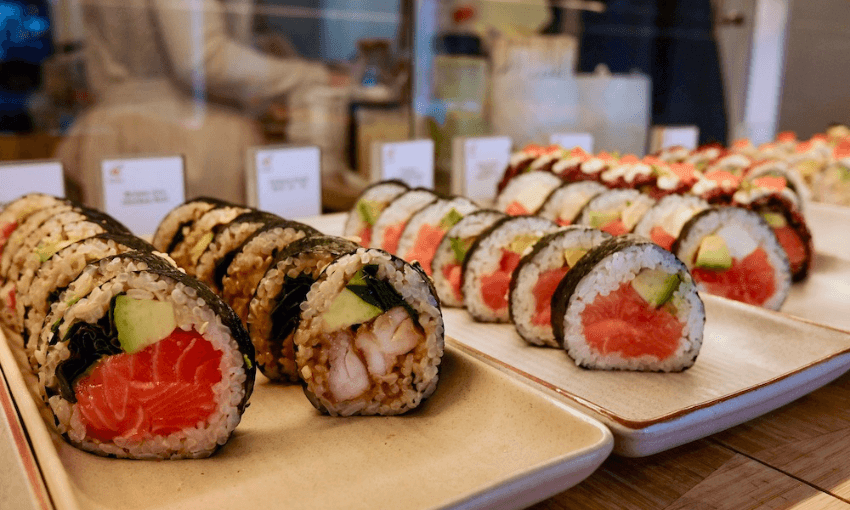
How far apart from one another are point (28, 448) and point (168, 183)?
201cm

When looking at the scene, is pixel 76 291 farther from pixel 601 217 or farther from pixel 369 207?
pixel 601 217

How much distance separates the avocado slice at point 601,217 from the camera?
9.65 feet

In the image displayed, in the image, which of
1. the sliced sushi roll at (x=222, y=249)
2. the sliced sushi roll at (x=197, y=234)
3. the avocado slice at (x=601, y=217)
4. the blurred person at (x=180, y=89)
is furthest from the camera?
the blurred person at (x=180, y=89)

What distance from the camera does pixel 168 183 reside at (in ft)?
10.4

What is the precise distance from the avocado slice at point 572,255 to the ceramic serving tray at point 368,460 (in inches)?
21.5

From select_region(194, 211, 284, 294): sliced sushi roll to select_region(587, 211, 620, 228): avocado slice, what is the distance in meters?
1.43

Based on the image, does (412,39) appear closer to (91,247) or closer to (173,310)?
(91,247)

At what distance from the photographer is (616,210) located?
9.95 feet

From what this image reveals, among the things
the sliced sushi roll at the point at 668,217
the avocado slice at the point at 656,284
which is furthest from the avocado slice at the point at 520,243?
the sliced sushi roll at the point at 668,217

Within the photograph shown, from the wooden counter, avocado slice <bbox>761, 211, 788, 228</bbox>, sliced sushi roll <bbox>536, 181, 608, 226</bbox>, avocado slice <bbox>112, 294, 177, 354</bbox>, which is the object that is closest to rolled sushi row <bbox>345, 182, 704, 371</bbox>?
the wooden counter

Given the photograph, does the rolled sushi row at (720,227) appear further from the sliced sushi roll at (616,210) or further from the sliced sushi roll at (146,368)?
the sliced sushi roll at (146,368)

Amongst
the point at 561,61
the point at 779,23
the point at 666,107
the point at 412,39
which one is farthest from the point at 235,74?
the point at 779,23

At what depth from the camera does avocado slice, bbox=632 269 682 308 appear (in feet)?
6.22

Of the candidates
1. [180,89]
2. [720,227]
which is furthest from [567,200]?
[180,89]
